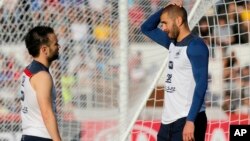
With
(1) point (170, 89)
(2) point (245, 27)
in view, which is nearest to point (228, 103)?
(2) point (245, 27)

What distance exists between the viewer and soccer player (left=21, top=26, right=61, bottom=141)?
473 cm

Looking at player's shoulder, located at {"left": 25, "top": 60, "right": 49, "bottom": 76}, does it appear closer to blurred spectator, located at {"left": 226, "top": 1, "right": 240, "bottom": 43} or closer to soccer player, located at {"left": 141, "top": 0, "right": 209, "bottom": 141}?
soccer player, located at {"left": 141, "top": 0, "right": 209, "bottom": 141}

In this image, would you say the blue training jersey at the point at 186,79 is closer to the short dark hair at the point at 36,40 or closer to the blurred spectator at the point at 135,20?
the short dark hair at the point at 36,40

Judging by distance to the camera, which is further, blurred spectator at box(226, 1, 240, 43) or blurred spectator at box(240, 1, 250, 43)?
blurred spectator at box(240, 1, 250, 43)

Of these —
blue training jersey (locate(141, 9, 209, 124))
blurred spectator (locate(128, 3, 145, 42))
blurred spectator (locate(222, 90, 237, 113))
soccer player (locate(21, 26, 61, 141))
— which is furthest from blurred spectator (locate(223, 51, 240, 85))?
soccer player (locate(21, 26, 61, 141))

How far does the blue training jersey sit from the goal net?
1.60 m

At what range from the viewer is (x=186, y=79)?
17.4 feet

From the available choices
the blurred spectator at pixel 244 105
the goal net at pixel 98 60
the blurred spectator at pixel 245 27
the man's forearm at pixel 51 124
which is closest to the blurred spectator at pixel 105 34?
the goal net at pixel 98 60

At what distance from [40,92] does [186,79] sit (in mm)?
1051

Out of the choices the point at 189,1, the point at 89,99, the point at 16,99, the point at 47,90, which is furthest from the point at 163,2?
the point at 47,90

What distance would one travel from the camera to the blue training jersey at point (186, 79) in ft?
16.8

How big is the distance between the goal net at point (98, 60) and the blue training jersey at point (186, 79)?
5.24 feet

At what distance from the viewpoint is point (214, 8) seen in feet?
25.8

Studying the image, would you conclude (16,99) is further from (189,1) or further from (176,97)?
(176,97)
